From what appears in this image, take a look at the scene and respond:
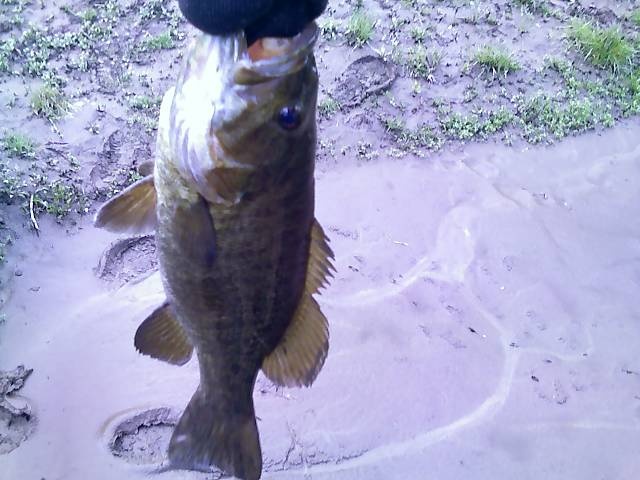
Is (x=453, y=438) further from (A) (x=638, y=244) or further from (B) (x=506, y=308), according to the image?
(A) (x=638, y=244)

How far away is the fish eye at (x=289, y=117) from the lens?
6.09 ft

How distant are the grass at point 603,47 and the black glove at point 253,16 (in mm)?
5428

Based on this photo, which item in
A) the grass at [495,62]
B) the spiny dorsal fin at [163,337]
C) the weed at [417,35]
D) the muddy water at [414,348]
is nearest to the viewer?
the spiny dorsal fin at [163,337]

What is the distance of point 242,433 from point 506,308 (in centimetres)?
242

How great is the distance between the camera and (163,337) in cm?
245

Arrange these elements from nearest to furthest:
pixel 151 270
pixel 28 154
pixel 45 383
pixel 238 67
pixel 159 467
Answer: pixel 238 67 → pixel 159 467 → pixel 45 383 → pixel 151 270 → pixel 28 154

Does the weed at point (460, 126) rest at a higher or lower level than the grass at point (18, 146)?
lower

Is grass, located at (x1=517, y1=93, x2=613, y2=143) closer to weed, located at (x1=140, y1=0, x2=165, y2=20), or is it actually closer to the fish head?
weed, located at (x1=140, y1=0, x2=165, y2=20)

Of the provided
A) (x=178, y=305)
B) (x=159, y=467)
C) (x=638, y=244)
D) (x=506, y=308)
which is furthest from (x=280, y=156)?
(x=638, y=244)

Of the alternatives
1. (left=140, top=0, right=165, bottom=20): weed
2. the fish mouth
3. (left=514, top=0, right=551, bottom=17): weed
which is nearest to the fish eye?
the fish mouth

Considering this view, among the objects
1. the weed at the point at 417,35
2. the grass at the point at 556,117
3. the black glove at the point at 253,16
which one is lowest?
the grass at the point at 556,117

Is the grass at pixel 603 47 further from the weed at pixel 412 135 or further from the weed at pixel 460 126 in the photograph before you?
the weed at pixel 412 135

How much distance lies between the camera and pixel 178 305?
90.7 inches

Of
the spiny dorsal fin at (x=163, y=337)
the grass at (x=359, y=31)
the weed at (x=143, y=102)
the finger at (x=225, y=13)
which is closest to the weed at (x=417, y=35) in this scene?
the grass at (x=359, y=31)
